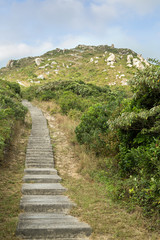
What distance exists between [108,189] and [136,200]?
1.09 m

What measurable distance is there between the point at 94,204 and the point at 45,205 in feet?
3.91

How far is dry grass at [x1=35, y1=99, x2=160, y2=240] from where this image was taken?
4.13 metres

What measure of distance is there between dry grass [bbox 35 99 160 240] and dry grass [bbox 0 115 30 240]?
136 cm

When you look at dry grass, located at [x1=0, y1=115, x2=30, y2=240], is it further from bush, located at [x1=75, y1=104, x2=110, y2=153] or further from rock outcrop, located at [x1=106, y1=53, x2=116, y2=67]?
rock outcrop, located at [x1=106, y1=53, x2=116, y2=67]

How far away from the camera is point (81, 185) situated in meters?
6.47

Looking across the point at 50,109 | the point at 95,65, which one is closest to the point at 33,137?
the point at 50,109

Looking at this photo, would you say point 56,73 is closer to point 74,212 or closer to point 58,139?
point 58,139

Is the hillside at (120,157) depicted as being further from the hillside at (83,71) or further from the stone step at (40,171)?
the hillside at (83,71)

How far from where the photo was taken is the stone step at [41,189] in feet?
19.3

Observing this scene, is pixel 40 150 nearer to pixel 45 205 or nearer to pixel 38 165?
pixel 38 165

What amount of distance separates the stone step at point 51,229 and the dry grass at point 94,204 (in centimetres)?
25

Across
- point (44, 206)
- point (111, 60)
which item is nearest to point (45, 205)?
point (44, 206)

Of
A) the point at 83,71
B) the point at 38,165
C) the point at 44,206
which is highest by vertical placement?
the point at 83,71

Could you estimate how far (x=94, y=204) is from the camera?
5.27m
